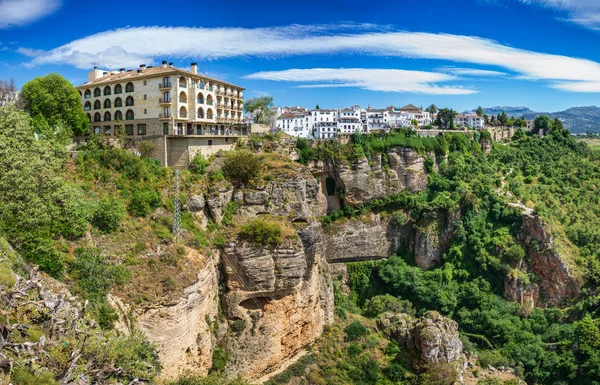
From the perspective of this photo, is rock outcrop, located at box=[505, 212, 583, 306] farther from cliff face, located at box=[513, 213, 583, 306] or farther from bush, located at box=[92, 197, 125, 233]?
bush, located at box=[92, 197, 125, 233]

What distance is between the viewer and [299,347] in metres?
36.4

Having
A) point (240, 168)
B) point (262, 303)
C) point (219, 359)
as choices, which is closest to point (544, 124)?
point (240, 168)

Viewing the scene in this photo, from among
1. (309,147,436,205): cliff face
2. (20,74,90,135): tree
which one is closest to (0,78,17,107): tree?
(20,74,90,135): tree

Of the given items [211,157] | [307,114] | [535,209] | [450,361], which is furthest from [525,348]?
[307,114]

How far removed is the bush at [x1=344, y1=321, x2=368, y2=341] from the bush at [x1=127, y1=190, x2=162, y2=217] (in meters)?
18.3

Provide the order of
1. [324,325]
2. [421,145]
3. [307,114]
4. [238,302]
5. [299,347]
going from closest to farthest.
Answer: [238,302]
[299,347]
[324,325]
[421,145]
[307,114]

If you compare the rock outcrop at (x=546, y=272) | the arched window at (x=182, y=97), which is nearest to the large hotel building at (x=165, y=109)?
the arched window at (x=182, y=97)

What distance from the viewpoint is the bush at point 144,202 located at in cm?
3181

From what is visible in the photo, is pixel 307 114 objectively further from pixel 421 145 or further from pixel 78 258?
pixel 78 258

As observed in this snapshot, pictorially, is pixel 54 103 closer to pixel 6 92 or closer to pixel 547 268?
pixel 6 92

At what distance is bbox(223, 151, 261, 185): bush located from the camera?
38188 mm

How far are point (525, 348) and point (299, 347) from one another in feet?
68.7

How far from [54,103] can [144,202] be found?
1334 centimetres

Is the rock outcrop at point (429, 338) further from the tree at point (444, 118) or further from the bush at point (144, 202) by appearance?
the tree at point (444, 118)
